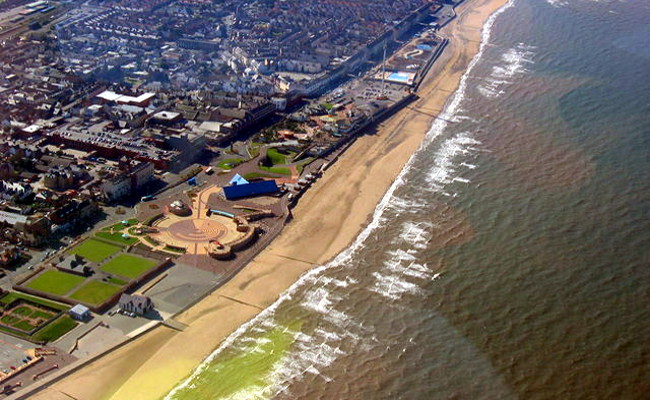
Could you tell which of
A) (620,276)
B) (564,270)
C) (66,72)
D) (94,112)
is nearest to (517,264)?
(564,270)

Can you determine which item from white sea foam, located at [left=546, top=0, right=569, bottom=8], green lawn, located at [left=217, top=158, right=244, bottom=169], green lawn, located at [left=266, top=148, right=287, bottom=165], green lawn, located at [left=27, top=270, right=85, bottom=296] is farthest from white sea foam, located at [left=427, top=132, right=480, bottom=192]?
white sea foam, located at [left=546, top=0, right=569, bottom=8]

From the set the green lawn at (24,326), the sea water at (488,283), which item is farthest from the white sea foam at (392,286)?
the green lawn at (24,326)

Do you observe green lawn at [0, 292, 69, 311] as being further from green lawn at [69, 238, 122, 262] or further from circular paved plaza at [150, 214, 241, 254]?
circular paved plaza at [150, 214, 241, 254]

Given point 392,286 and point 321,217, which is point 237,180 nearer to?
point 321,217

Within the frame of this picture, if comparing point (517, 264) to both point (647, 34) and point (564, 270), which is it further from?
point (647, 34)

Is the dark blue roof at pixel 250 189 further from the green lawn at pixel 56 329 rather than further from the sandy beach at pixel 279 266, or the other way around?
the green lawn at pixel 56 329
